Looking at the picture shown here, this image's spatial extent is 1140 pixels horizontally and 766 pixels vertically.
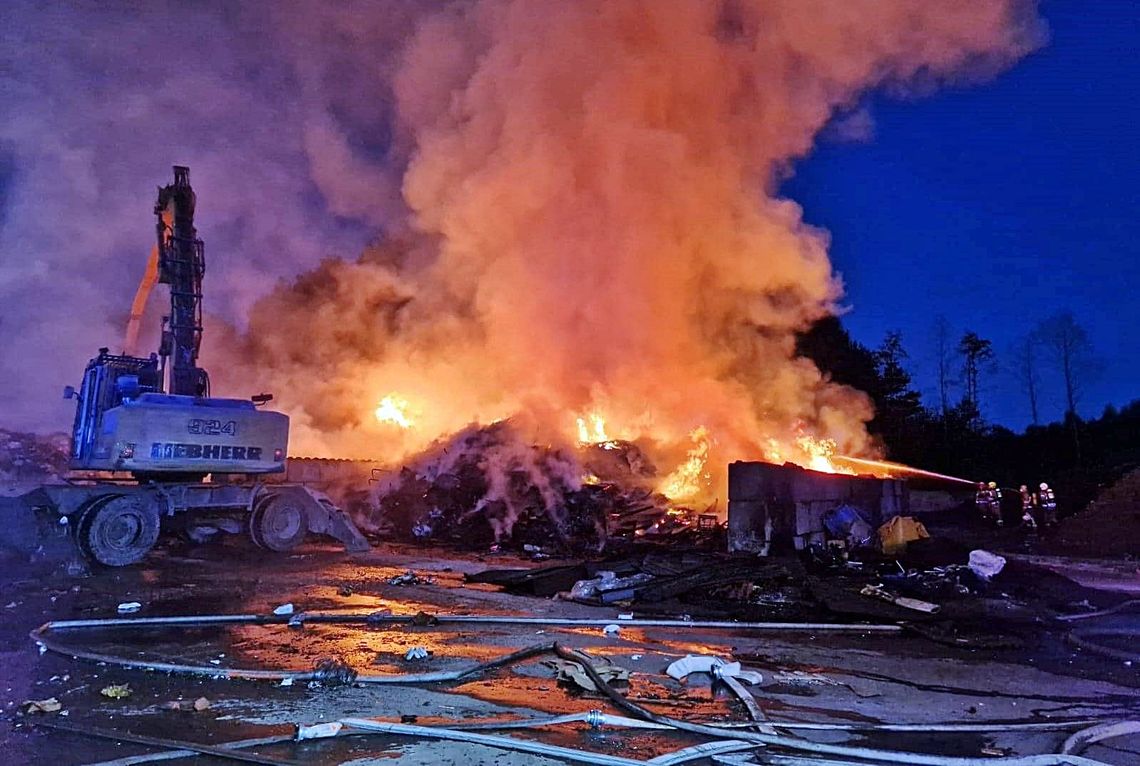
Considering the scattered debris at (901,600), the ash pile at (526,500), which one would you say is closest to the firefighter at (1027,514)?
the ash pile at (526,500)

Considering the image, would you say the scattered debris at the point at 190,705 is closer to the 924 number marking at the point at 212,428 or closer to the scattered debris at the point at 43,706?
the scattered debris at the point at 43,706

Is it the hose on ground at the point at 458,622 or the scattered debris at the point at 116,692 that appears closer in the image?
the scattered debris at the point at 116,692

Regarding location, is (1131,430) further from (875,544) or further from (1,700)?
(1,700)

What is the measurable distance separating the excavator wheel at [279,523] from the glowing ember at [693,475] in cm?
1015

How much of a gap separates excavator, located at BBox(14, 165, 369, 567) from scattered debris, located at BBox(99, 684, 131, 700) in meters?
9.32

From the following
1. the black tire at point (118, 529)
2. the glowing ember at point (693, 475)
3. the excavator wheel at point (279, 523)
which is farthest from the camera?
the glowing ember at point (693, 475)

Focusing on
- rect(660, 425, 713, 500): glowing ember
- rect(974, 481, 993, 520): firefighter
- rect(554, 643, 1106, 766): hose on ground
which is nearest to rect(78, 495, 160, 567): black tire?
rect(554, 643, 1106, 766): hose on ground

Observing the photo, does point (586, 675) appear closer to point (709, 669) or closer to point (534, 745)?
point (709, 669)

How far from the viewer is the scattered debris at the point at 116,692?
6.22 metres

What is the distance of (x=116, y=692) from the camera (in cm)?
628

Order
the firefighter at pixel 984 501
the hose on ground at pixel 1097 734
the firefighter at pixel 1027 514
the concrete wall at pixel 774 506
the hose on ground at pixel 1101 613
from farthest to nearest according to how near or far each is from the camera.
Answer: the firefighter at pixel 984 501
the firefighter at pixel 1027 514
the concrete wall at pixel 774 506
the hose on ground at pixel 1101 613
the hose on ground at pixel 1097 734

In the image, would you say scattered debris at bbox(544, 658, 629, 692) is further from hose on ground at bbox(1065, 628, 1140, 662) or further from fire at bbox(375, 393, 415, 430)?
fire at bbox(375, 393, 415, 430)

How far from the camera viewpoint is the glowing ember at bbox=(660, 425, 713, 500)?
2330 centimetres

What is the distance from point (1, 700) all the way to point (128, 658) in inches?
54.8
